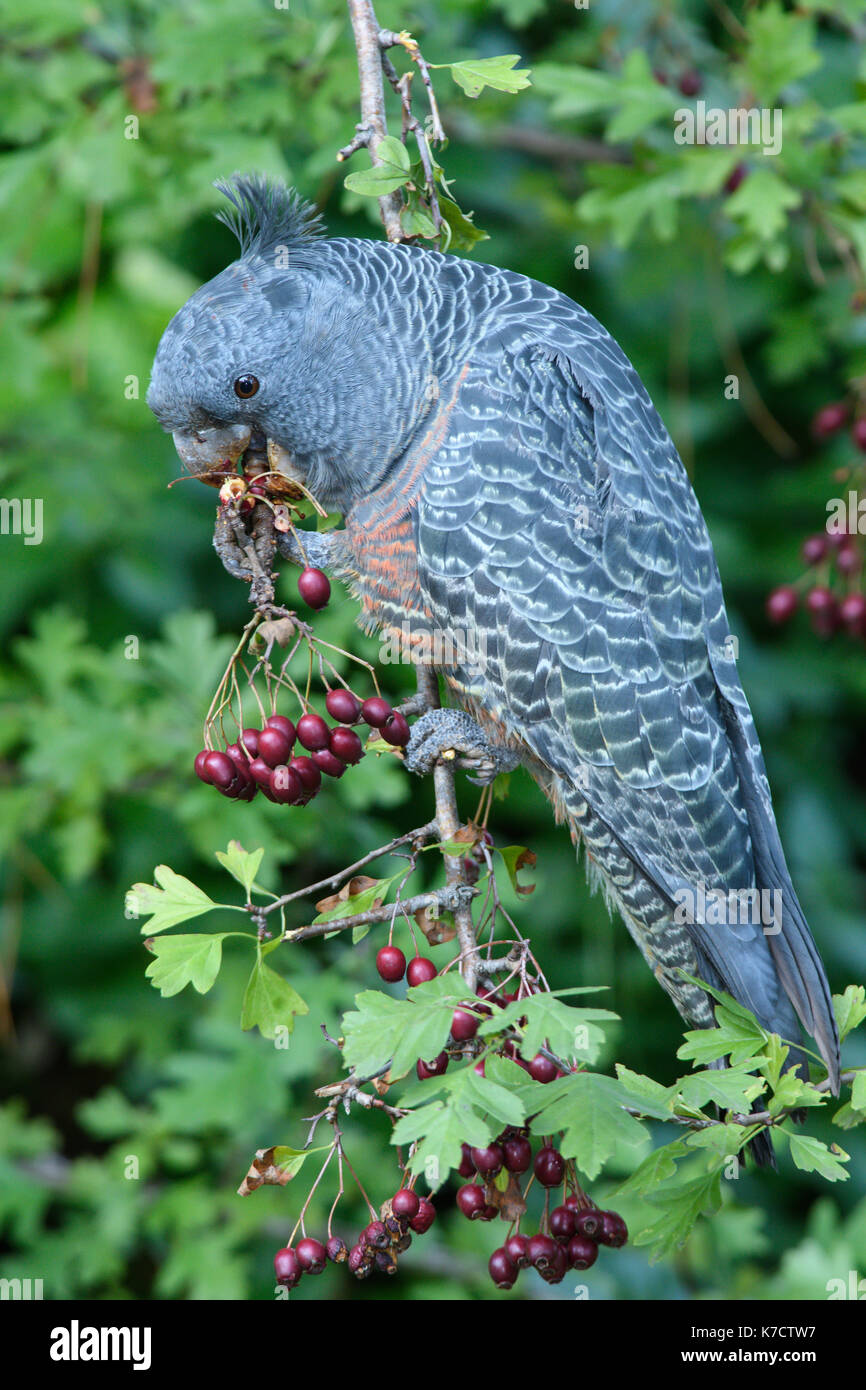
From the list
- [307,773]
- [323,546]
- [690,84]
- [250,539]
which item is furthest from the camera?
[690,84]

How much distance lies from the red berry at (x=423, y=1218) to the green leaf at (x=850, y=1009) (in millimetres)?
813

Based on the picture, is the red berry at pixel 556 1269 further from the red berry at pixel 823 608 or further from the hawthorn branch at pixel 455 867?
the red berry at pixel 823 608

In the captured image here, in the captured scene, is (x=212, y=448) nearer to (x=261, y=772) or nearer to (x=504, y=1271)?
(x=261, y=772)

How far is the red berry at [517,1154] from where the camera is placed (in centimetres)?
192

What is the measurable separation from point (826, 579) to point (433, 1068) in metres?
2.08

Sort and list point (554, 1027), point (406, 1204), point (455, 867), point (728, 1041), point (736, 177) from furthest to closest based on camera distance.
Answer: point (736, 177) < point (455, 867) < point (728, 1041) < point (406, 1204) < point (554, 1027)

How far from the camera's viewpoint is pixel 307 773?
2059 mm

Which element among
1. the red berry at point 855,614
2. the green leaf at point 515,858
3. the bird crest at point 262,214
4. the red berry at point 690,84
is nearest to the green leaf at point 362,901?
the green leaf at point 515,858

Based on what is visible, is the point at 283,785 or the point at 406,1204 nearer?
the point at 406,1204

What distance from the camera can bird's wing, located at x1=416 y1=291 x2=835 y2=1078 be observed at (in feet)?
8.13

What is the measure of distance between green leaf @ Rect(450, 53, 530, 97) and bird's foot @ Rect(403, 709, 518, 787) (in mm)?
1188

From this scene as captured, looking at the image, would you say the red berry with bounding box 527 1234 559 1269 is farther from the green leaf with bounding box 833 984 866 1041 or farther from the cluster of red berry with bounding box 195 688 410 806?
the cluster of red berry with bounding box 195 688 410 806

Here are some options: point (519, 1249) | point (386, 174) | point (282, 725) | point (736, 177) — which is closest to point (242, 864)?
point (282, 725)

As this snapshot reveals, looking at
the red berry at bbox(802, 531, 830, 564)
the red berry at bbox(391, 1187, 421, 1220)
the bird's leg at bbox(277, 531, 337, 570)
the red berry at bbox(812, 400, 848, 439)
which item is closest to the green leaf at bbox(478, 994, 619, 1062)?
the red berry at bbox(391, 1187, 421, 1220)
